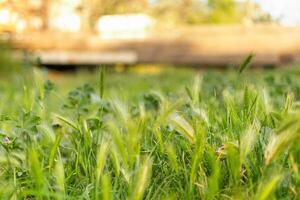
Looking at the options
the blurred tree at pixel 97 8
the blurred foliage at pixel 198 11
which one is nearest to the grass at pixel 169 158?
the blurred tree at pixel 97 8

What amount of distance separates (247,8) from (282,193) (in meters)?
21.6

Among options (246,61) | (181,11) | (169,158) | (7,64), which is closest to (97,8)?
(7,64)

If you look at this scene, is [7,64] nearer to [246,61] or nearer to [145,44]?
[145,44]

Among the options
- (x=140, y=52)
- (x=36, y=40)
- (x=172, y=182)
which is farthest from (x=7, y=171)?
(x=36, y=40)

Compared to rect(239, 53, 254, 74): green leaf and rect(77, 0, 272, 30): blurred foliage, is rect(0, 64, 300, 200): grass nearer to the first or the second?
rect(239, 53, 254, 74): green leaf

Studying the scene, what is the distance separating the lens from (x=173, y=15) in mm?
22875

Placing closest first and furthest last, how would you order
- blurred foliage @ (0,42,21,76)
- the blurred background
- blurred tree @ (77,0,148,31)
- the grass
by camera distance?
the grass, blurred foliage @ (0,42,21,76), the blurred background, blurred tree @ (77,0,148,31)

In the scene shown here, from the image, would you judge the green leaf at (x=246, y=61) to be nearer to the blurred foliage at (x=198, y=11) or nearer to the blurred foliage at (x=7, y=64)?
the blurred foliage at (x=7, y=64)

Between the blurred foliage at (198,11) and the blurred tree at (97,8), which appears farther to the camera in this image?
the blurred foliage at (198,11)

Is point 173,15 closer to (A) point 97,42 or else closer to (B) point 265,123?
(A) point 97,42

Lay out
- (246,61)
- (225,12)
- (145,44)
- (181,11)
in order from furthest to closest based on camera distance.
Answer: (181,11) < (225,12) < (145,44) < (246,61)

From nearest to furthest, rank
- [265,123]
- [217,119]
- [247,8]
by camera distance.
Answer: [265,123] → [217,119] → [247,8]

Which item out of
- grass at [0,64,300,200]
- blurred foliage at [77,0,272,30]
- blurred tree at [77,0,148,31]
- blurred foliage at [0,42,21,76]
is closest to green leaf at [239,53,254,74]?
grass at [0,64,300,200]

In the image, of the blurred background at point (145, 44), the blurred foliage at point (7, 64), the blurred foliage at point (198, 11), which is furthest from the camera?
the blurred foliage at point (198, 11)
